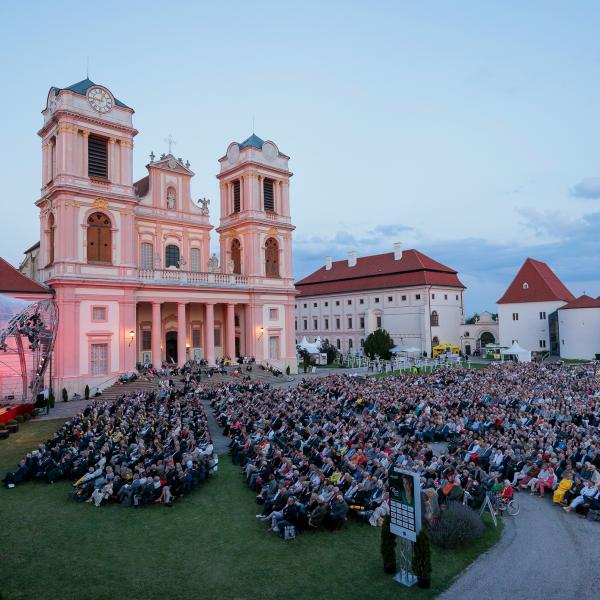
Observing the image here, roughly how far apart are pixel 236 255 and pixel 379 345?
59.9ft

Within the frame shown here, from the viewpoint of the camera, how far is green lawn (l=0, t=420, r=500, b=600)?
812 centimetres

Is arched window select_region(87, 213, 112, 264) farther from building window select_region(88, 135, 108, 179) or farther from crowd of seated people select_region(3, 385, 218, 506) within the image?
crowd of seated people select_region(3, 385, 218, 506)

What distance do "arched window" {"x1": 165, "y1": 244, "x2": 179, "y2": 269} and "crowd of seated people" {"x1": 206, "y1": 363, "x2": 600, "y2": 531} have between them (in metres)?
15.8

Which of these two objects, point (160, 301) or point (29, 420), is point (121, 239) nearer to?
point (160, 301)

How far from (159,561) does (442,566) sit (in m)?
5.25

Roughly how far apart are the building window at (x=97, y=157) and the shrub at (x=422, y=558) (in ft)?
106

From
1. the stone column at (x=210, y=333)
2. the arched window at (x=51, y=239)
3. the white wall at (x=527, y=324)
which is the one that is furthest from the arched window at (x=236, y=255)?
the white wall at (x=527, y=324)

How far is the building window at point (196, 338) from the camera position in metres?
40.4

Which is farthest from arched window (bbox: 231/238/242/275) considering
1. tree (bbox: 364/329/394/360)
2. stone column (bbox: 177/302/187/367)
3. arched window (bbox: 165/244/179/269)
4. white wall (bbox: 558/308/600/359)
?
white wall (bbox: 558/308/600/359)

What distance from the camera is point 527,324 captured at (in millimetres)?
59781

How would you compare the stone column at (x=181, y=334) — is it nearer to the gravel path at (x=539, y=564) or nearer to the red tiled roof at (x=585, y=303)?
the gravel path at (x=539, y=564)

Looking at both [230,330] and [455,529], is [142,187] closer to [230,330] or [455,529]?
[230,330]

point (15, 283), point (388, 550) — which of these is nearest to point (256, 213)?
point (15, 283)

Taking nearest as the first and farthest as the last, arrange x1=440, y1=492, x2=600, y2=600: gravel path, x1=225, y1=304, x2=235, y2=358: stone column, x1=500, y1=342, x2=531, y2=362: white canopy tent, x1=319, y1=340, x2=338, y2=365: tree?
x1=440, y1=492, x2=600, y2=600: gravel path
x1=225, y1=304, x2=235, y2=358: stone column
x1=500, y1=342, x2=531, y2=362: white canopy tent
x1=319, y1=340, x2=338, y2=365: tree
